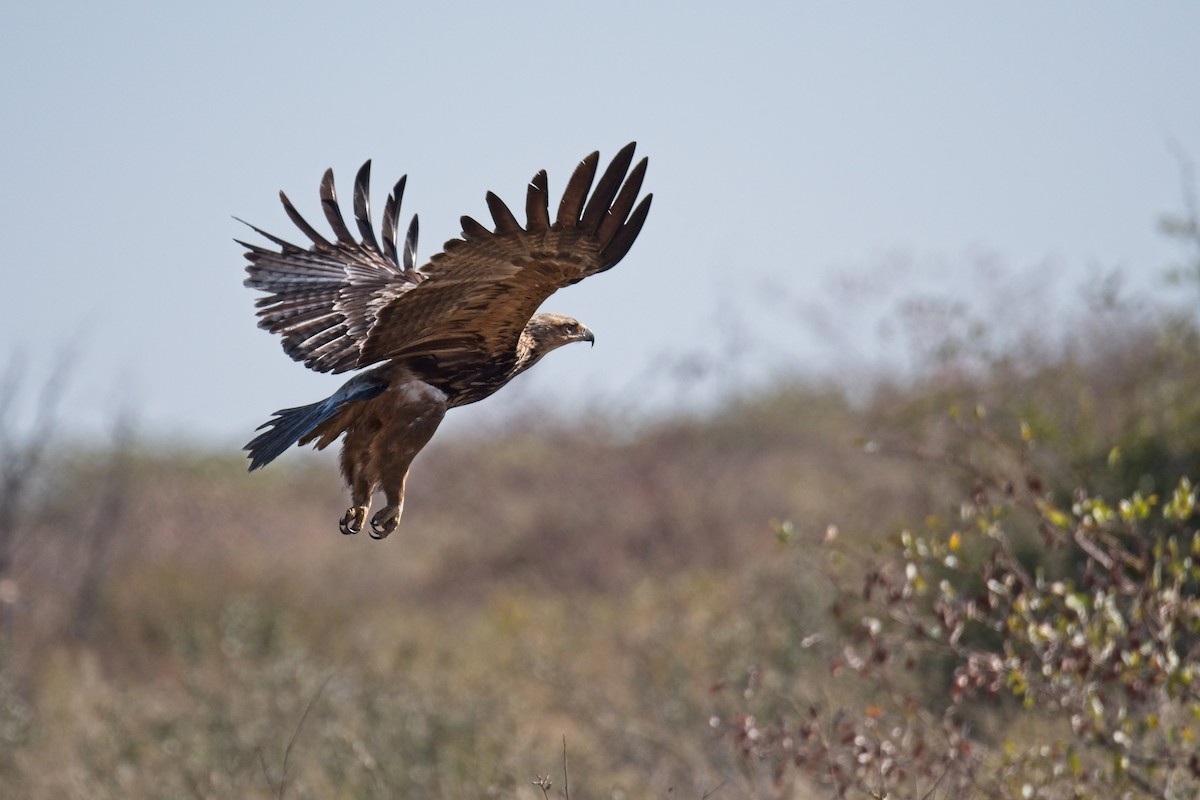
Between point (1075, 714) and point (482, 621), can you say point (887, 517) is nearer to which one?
point (482, 621)

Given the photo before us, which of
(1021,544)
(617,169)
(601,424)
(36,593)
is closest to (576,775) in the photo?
(1021,544)

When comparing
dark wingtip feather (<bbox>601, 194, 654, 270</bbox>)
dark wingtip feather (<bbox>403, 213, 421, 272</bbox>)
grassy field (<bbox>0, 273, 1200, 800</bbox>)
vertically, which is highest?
dark wingtip feather (<bbox>403, 213, 421, 272</bbox>)

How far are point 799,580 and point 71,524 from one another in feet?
27.1

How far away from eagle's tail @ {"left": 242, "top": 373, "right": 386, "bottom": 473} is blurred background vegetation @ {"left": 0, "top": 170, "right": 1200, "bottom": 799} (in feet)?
2.66

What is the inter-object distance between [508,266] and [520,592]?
35.4 ft

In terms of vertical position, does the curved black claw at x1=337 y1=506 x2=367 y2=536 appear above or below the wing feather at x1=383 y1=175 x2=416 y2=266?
below

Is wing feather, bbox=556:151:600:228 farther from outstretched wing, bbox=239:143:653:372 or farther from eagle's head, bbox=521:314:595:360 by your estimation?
eagle's head, bbox=521:314:595:360

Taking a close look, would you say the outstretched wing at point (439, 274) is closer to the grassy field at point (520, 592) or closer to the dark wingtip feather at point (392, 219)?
the dark wingtip feather at point (392, 219)

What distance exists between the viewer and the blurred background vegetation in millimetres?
5645

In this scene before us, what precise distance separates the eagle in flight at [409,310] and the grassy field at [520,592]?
1135 mm

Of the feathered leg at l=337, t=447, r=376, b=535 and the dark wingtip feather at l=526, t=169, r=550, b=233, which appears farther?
the feathered leg at l=337, t=447, r=376, b=535

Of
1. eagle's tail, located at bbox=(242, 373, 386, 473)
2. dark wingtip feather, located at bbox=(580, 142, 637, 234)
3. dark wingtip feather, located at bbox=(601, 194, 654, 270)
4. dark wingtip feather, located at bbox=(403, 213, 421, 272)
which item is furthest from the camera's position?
dark wingtip feather, located at bbox=(403, 213, 421, 272)

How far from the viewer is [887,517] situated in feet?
44.9

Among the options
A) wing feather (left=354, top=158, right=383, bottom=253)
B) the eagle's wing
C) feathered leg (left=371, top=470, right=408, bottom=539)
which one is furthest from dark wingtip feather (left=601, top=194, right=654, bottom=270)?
wing feather (left=354, top=158, right=383, bottom=253)
